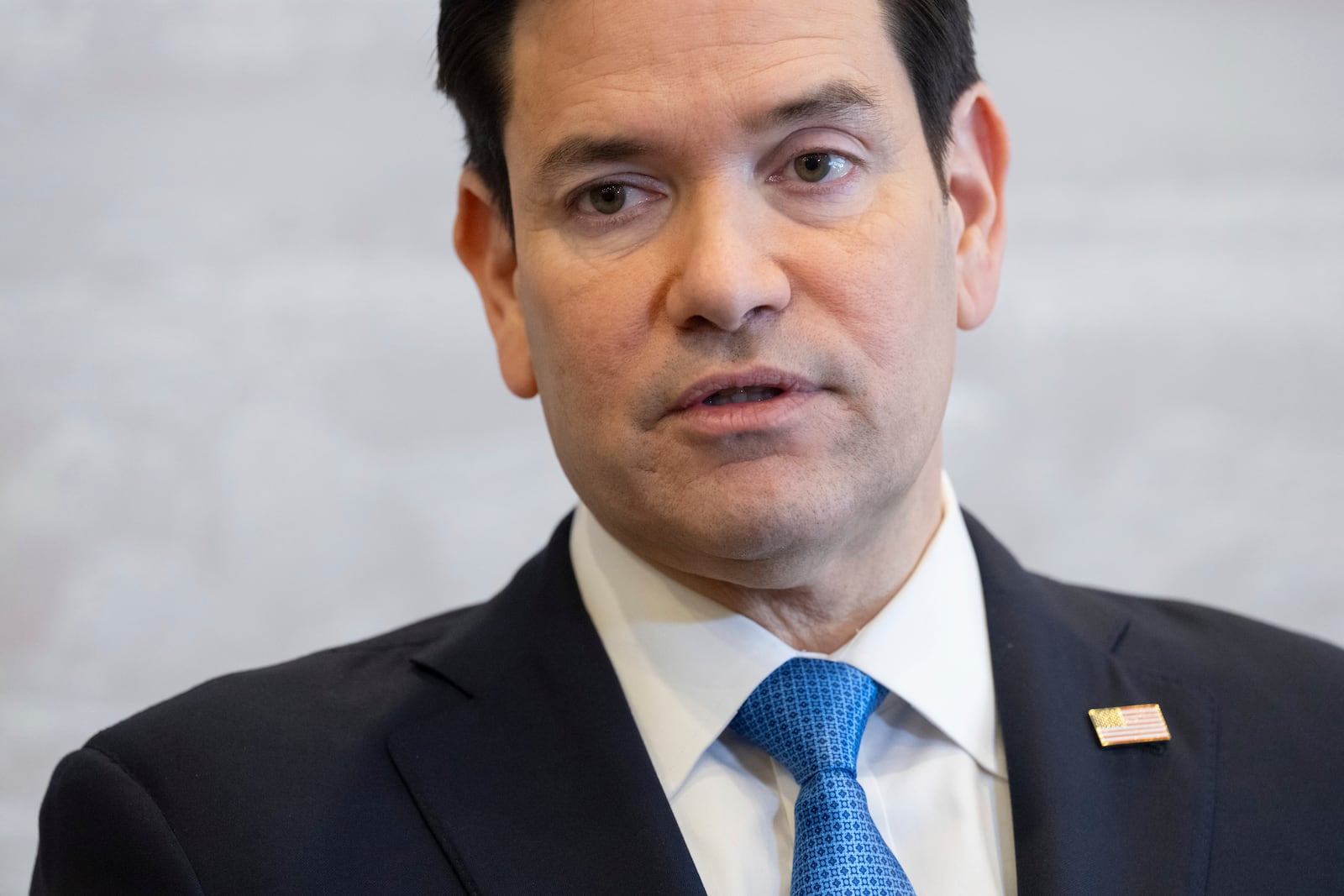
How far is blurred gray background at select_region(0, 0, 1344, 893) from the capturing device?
9.57 ft

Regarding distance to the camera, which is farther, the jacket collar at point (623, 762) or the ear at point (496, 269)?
the ear at point (496, 269)

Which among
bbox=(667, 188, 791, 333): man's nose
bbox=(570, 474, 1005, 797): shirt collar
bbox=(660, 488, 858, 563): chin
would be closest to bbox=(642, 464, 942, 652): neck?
bbox=(570, 474, 1005, 797): shirt collar

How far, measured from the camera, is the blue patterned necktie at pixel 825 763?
1936mm

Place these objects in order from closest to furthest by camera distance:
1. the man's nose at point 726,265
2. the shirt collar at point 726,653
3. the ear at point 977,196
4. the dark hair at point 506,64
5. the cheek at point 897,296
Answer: the man's nose at point 726,265
the cheek at point 897,296
the shirt collar at point 726,653
the dark hair at point 506,64
the ear at point 977,196

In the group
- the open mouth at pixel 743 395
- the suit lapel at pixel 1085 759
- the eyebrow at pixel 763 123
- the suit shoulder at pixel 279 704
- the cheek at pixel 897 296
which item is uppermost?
the eyebrow at pixel 763 123

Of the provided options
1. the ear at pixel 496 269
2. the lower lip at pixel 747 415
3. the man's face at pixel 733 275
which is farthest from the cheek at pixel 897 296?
the ear at pixel 496 269

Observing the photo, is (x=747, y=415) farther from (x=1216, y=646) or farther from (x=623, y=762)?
(x=1216, y=646)

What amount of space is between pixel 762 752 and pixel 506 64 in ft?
3.47

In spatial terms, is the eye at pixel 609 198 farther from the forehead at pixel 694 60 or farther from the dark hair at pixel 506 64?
the dark hair at pixel 506 64

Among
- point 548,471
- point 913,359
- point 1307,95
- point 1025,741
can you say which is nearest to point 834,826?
point 1025,741

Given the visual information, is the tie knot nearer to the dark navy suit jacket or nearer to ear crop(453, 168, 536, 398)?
the dark navy suit jacket

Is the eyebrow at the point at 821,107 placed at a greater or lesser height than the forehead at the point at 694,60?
lesser

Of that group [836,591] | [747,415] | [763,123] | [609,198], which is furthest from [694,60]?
[836,591]

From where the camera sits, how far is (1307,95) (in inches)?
133
